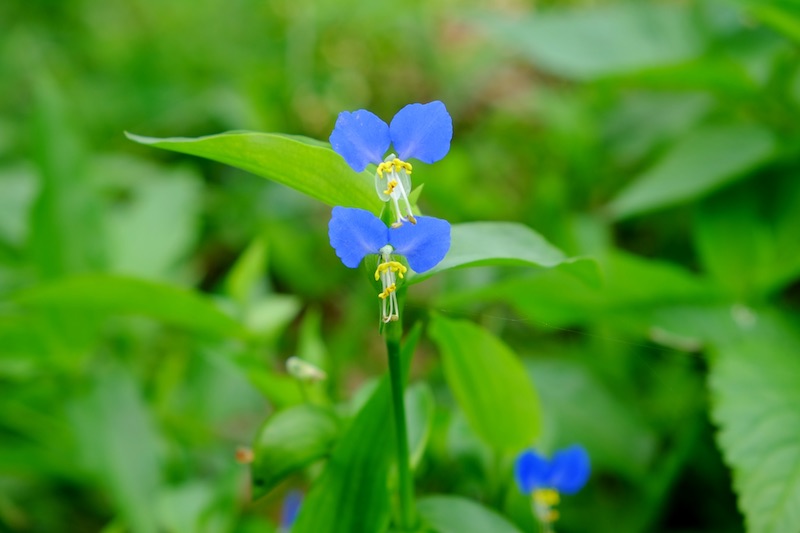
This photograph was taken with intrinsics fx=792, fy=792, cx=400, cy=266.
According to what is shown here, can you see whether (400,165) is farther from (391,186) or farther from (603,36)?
(603,36)

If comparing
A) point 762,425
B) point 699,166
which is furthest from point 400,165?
point 699,166

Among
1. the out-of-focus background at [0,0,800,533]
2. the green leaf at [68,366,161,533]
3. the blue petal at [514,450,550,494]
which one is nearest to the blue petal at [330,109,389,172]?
the out-of-focus background at [0,0,800,533]

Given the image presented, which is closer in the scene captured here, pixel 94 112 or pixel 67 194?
pixel 67 194

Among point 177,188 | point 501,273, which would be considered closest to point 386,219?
point 501,273

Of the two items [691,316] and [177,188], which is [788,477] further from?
[177,188]

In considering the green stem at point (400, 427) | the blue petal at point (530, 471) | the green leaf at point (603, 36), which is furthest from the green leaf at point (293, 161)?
the green leaf at point (603, 36)
